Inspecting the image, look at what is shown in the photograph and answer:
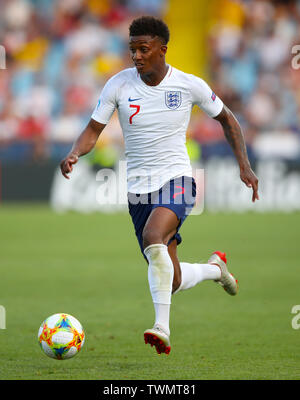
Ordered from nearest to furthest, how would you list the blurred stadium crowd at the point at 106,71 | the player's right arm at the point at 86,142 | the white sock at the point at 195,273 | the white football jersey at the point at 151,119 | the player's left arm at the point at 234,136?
the player's right arm at the point at 86,142 → the white football jersey at the point at 151,119 → the player's left arm at the point at 234,136 → the white sock at the point at 195,273 → the blurred stadium crowd at the point at 106,71

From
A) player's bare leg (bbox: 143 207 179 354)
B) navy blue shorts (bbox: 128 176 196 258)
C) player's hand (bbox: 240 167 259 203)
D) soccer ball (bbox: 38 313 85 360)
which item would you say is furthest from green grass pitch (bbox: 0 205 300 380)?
player's hand (bbox: 240 167 259 203)

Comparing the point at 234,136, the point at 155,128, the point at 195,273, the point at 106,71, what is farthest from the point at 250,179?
the point at 106,71

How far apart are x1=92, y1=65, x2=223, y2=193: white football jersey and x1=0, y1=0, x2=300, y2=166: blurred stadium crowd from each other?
11.7 m

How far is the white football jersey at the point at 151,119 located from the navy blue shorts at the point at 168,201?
0.16ft

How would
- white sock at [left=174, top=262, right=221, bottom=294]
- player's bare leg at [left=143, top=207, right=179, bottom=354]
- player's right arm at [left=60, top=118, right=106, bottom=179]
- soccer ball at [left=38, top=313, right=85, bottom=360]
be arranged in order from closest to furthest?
soccer ball at [left=38, top=313, right=85, bottom=360]
player's bare leg at [left=143, top=207, right=179, bottom=354]
player's right arm at [left=60, top=118, right=106, bottom=179]
white sock at [left=174, top=262, right=221, bottom=294]

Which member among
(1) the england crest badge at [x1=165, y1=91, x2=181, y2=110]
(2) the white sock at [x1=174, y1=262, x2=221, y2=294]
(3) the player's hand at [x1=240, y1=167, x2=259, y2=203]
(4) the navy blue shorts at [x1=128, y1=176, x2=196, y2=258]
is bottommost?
(2) the white sock at [x1=174, y1=262, x2=221, y2=294]

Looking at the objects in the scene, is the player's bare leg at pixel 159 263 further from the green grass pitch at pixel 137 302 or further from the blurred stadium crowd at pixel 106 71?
the blurred stadium crowd at pixel 106 71

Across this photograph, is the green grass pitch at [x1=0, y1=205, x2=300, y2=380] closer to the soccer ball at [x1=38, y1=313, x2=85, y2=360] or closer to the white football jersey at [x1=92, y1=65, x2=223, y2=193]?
the soccer ball at [x1=38, y1=313, x2=85, y2=360]

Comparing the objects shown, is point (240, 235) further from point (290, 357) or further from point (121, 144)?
point (290, 357)

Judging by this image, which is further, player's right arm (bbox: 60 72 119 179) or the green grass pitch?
player's right arm (bbox: 60 72 119 179)

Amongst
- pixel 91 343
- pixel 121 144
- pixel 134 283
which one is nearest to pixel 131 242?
pixel 134 283

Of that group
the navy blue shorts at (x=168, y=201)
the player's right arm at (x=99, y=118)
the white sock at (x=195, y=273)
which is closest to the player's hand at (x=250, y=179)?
the navy blue shorts at (x=168, y=201)

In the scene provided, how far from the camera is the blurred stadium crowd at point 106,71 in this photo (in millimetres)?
19391

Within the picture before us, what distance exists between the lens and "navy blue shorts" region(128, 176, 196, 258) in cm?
605
